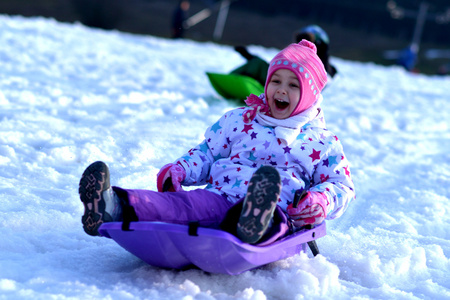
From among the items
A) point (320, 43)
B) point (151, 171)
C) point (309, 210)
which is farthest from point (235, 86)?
point (309, 210)

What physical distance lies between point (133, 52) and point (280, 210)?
20.2 ft

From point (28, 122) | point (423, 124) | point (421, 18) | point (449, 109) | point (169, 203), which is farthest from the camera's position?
point (421, 18)

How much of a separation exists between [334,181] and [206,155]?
49cm

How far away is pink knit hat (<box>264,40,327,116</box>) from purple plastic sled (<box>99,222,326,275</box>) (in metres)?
0.58

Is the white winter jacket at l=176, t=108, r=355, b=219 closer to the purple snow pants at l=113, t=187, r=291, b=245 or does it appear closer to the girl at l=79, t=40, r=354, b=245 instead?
the girl at l=79, t=40, r=354, b=245

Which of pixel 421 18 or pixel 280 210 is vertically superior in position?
pixel 421 18

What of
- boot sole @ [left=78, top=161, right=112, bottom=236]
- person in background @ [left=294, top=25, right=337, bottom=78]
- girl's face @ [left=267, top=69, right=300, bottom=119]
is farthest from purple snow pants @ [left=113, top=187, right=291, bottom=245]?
person in background @ [left=294, top=25, right=337, bottom=78]

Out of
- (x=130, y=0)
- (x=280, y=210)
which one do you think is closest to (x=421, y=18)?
(x=130, y=0)

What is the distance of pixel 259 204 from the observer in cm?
171

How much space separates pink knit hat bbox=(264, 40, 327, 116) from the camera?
2246 millimetres

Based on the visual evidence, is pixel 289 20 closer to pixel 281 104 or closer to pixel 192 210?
pixel 281 104

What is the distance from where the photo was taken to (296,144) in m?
2.20

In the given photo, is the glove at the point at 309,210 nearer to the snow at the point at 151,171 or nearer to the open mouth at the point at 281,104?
the snow at the point at 151,171

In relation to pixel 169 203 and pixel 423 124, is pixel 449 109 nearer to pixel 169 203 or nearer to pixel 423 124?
pixel 423 124
